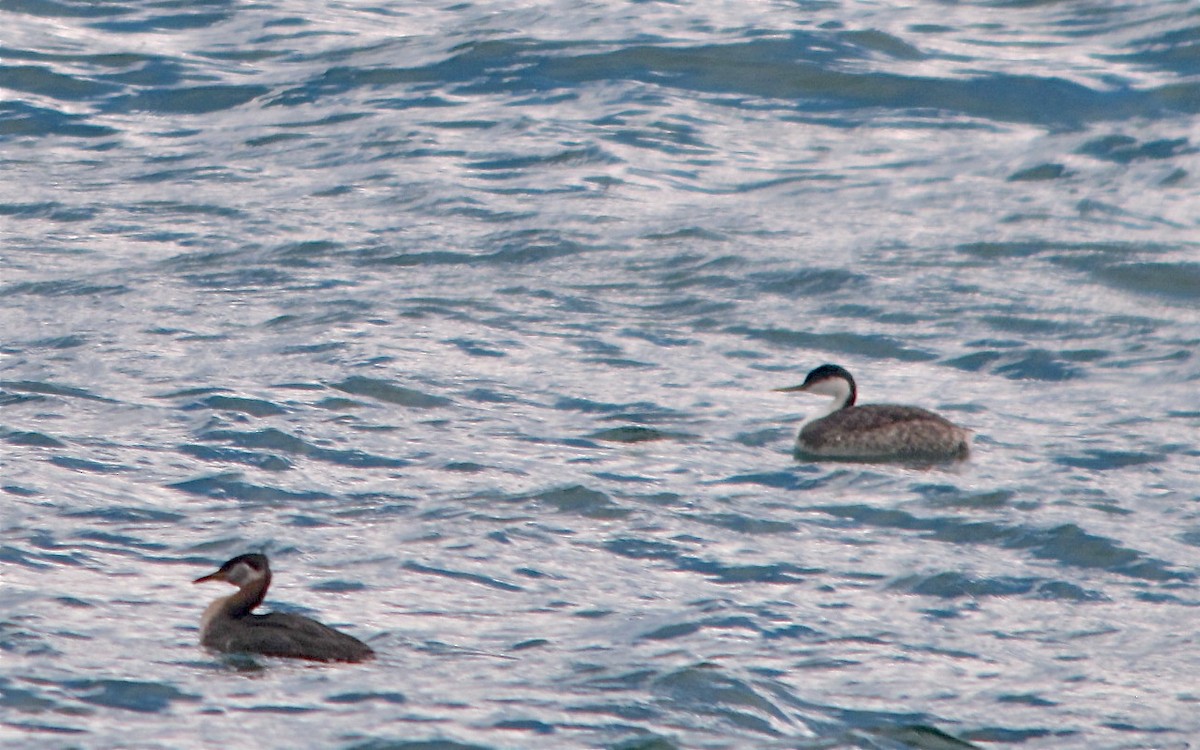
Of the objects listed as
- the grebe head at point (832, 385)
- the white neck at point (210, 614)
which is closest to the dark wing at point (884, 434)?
the grebe head at point (832, 385)

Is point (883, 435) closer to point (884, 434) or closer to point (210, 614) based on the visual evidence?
point (884, 434)

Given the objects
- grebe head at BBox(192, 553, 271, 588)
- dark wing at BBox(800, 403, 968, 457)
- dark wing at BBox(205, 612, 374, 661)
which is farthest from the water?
grebe head at BBox(192, 553, 271, 588)

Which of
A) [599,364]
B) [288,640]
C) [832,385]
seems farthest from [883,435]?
[288,640]

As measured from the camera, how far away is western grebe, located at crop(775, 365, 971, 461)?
1273 cm

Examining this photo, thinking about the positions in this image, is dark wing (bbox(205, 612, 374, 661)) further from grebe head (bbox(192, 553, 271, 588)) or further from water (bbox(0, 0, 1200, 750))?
grebe head (bbox(192, 553, 271, 588))

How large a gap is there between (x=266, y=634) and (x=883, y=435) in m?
5.19

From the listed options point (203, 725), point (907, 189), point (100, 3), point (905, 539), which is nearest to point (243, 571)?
point (203, 725)

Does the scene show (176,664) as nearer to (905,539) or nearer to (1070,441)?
(905,539)

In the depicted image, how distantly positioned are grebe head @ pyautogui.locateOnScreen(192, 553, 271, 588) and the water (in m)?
0.35

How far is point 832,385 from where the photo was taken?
13.6m

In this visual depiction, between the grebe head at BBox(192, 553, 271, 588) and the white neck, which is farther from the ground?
the grebe head at BBox(192, 553, 271, 588)

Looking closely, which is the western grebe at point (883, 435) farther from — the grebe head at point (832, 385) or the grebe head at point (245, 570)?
the grebe head at point (245, 570)

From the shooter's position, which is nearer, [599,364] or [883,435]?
[883,435]

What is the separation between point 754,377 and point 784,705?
595 centimetres
